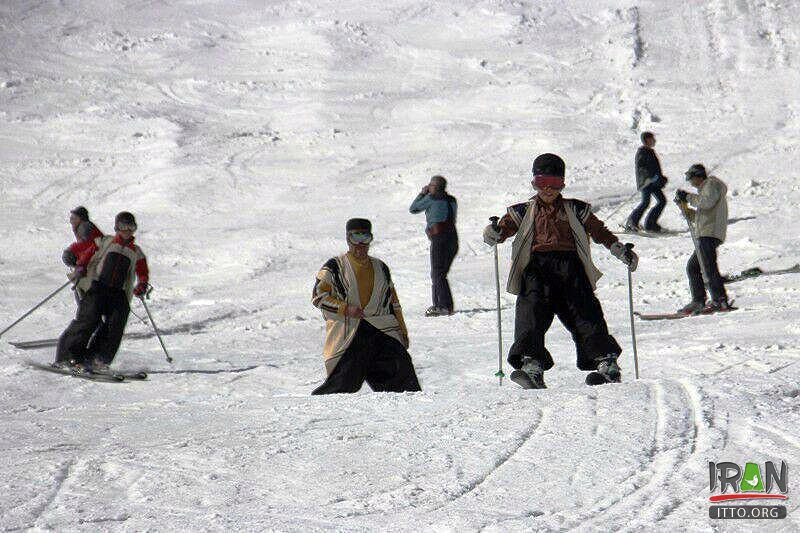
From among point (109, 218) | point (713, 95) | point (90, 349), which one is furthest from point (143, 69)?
point (90, 349)

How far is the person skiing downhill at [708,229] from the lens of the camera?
10.8 m

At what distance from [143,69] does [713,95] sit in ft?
44.0

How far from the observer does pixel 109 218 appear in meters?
18.2

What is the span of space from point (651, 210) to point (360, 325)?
874 centimetres

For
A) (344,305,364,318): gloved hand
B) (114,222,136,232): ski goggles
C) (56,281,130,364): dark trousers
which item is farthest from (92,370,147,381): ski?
(344,305,364,318): gloved hand

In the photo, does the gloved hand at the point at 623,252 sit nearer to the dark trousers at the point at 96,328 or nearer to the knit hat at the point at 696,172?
the knit hat at the point at 696,172

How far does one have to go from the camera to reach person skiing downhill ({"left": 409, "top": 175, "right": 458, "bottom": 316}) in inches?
470

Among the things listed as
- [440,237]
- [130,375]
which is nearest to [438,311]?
[440,237]

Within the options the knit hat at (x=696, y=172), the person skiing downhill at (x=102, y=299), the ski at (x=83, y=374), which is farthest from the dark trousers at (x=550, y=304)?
the knit hat at (x=696, y=172)

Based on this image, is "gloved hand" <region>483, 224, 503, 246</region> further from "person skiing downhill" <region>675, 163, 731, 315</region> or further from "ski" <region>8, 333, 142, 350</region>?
"ski" <region>8, 333, 142, 350</region>

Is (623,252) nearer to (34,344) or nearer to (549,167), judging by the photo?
(549,167)

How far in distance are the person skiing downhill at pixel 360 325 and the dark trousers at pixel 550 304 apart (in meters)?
0.98

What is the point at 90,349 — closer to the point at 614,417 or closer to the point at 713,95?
the point at 614,417

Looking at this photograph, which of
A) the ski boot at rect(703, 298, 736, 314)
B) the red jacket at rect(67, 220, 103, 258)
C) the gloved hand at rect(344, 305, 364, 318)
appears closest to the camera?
the gloved hand at rect(344, 305, 364, 318)
